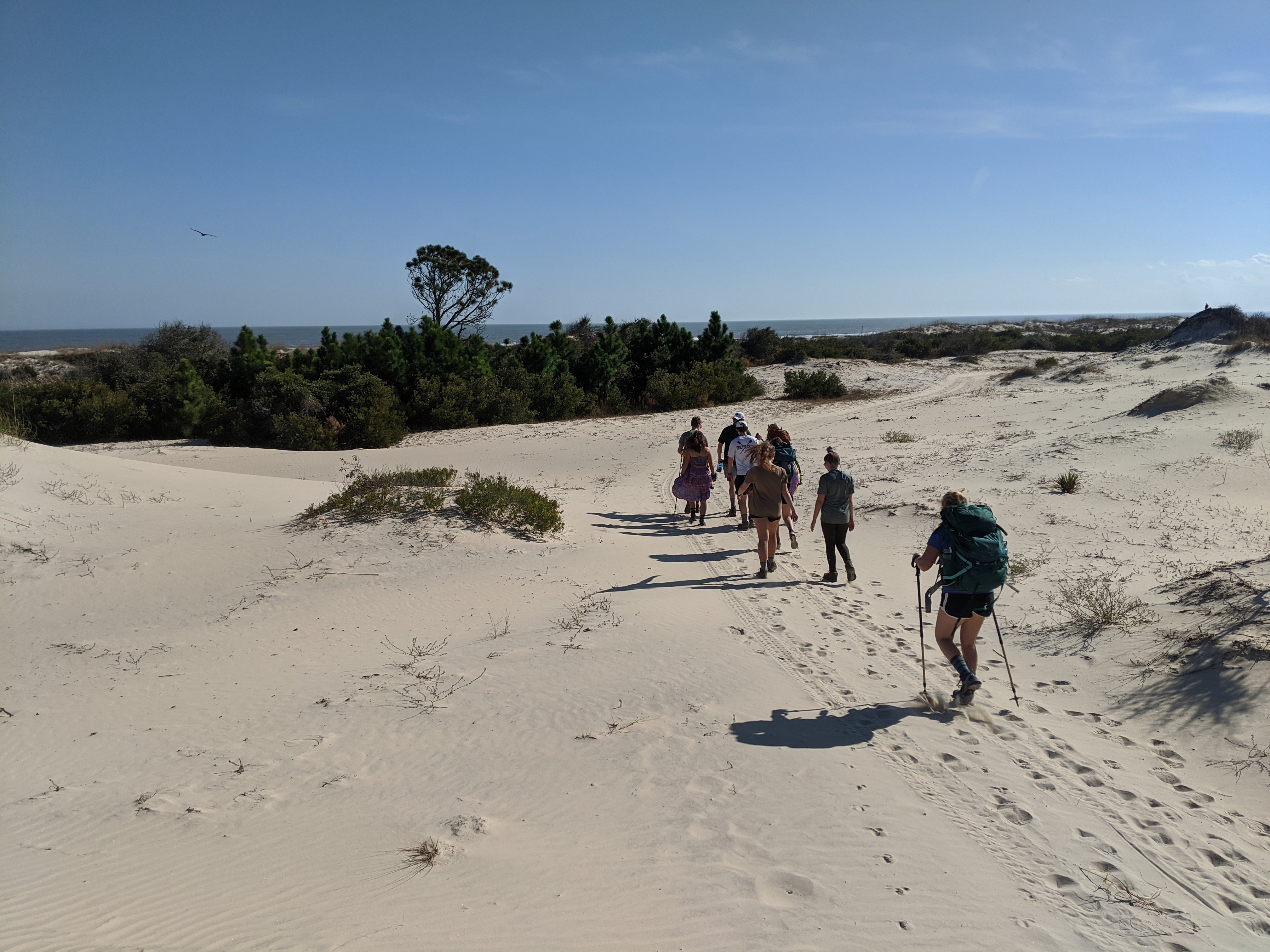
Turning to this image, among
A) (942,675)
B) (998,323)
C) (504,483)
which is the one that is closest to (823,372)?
(504,483)

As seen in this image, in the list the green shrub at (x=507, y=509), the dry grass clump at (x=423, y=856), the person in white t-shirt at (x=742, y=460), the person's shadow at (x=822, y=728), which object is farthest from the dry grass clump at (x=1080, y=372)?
the dry grass clump at (x=423, y=856)

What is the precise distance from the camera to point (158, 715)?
5.73 m

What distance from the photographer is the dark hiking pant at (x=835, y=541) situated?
29.1 feet

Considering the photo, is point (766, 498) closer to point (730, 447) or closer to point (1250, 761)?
point (730, 447)

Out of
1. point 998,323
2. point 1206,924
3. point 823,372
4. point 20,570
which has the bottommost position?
point 1206,924

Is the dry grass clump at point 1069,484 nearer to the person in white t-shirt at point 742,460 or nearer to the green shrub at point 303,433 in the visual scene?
the person in white t-shirt at point 742,460

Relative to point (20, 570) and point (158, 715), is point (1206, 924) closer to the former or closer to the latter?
point (158, 715)

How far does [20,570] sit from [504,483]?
5.90m

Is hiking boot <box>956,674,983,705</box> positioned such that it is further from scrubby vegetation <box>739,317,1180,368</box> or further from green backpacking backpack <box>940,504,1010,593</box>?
scrubby vegetation <box>739,317,1180,368</box>

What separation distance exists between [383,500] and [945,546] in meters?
7.67

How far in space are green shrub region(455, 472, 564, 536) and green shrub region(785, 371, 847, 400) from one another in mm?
22867

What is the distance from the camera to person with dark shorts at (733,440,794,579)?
28.8 feet

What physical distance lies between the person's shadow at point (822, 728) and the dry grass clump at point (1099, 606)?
9.08 feet

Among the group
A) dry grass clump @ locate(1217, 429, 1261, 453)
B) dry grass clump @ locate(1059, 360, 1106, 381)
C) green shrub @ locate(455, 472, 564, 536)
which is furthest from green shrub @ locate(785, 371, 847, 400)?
green shrub @ locate(455, 472, 564, 536)
